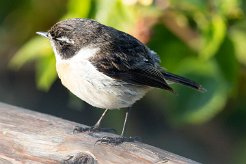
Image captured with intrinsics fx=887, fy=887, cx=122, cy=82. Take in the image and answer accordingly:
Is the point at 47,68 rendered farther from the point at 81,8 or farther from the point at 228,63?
the point at 228,63

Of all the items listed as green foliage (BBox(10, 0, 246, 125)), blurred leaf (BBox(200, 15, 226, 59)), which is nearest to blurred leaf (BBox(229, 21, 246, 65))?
green foliage (BBox(10, 0, 246, 125))

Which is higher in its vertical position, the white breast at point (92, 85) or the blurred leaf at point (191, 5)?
the blurred leaf at point (191, 5)

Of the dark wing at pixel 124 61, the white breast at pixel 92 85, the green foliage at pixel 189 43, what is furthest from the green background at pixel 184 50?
the white breast at pixel 92 85

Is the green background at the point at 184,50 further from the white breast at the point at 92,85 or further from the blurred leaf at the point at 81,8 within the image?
the white breast at the point at 92,85

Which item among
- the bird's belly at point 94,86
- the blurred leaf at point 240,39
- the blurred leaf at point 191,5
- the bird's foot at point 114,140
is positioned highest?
the blurred leaf at point 240,39

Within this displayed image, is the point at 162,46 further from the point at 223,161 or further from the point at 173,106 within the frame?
the point at 223,161

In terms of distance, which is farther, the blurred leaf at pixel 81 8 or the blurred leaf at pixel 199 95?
the blurred leaf at pixel 199 95

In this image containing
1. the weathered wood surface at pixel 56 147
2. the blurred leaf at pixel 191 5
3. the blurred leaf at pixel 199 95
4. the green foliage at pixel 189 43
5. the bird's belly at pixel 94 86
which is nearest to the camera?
the weathered wood surface at pixel 56 147

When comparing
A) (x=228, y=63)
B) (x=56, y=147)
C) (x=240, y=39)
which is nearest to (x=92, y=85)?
(x=56, y=147)
